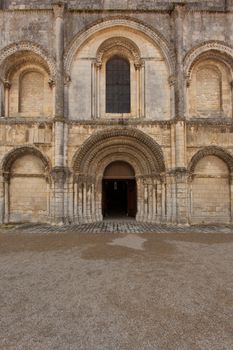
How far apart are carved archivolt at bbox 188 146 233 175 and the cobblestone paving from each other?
2.75 metres

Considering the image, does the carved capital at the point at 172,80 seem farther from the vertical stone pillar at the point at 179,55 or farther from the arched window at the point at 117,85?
the arched window at the point at 117,85

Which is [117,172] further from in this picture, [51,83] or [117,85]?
[51,83]

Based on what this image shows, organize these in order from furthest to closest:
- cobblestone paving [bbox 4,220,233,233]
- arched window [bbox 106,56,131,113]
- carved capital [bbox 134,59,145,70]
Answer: arched window [bbox 106,56,131,113] < carved capital [bbox 134,59,145,70] < cobblestone paving [bbox 4,220,233,233]

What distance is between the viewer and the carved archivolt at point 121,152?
35.3 ft

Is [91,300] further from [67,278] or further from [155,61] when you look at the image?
[155,61]

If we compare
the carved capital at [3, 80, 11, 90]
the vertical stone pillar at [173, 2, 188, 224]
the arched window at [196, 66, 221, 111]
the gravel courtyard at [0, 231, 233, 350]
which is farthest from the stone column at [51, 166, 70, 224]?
the arched window at [196, 66, 221, 111]

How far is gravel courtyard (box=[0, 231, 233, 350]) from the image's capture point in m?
2.66

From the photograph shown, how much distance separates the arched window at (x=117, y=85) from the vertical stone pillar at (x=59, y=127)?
2.43 m

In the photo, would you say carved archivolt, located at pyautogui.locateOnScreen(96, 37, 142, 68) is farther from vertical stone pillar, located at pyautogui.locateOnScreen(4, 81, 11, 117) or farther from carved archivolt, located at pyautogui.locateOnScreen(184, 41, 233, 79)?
vertical stone pillar, located at pyautogui.locateOnScreen(4, 81, 11, 117)

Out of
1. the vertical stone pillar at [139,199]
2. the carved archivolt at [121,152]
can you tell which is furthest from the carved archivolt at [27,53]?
the vertical stone pillar at [139,199]

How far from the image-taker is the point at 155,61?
11289 millimetres

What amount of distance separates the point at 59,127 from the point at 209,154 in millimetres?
7336

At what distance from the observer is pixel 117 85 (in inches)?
461

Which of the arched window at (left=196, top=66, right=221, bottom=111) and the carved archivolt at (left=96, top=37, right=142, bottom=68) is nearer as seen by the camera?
the carved archivolt at (left=96, top=37, right=142, bottom=68)
